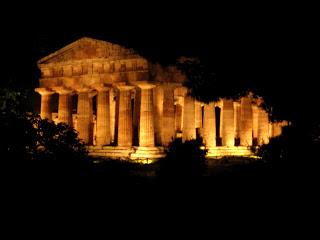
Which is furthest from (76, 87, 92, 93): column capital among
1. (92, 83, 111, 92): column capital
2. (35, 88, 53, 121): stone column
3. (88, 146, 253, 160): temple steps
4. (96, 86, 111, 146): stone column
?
(88, 146, 253, 160): temple steps

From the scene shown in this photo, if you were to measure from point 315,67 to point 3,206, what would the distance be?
54.1ft

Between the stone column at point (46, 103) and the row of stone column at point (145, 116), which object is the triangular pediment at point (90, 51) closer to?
the row of stone column at point (145, 116)

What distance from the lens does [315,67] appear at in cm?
2484

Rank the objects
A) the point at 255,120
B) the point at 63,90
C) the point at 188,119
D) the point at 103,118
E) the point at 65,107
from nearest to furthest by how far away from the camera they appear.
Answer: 1. the point at 188,119
2. the point at 103,118
3. the point at 63,90
4. the point at 65,107
5. the point at 255,120

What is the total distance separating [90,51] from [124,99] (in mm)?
5724

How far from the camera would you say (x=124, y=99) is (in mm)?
46375

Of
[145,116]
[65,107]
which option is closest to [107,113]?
[65,107]

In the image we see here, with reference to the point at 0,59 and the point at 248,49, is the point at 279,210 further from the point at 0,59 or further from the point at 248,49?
the point at 0,59

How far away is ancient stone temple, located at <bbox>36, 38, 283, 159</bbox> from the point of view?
44312mm

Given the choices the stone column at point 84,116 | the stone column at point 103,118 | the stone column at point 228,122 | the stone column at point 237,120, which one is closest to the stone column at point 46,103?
the stone column at point 84,116

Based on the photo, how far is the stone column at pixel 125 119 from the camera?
45750 mm

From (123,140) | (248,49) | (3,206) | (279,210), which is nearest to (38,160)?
(3,206)

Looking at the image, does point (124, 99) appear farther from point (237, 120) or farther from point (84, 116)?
point (237, 120)

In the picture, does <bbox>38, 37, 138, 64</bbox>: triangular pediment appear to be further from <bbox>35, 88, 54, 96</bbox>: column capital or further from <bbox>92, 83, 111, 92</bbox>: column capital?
<bbox>35, 88, 54, 96</bbox>: column capital
